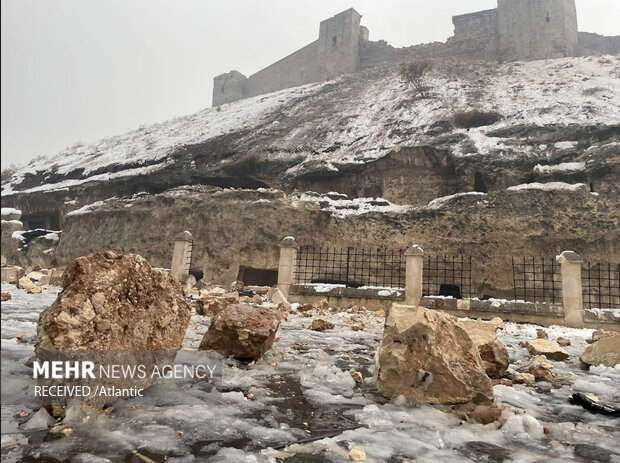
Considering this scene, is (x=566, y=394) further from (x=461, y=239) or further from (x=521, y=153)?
(x=521, y=153)

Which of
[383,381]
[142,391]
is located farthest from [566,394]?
[142,391]

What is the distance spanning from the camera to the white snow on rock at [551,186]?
16922 millimetres

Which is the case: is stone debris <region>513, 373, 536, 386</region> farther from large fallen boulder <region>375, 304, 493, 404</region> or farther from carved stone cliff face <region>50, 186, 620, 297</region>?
carved stone cliff face <region>50, 186, 620, 297</region>

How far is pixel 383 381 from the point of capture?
11.0 ft

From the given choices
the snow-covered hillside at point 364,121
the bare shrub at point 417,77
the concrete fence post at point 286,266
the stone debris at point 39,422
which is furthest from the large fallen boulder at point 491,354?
the bare shrub at point 417,77

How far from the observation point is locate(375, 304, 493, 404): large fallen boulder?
3.20 m

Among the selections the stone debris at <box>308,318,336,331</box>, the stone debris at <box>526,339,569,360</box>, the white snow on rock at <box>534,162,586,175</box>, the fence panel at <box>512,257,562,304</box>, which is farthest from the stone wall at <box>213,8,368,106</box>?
the stone debris at <box>526,339,569,360</box>

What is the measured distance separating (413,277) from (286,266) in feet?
13.5

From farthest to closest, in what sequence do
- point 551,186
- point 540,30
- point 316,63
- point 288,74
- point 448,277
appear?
point 288,74 → point 316,63 → point 540,30 → point 448,277 → point 551,186

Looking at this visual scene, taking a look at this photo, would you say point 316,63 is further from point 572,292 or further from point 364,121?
point 572,292

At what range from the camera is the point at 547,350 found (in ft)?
17.7

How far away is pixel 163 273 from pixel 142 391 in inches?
35.9

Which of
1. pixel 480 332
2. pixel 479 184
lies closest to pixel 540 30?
pixel 479 184

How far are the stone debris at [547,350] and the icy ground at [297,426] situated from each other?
53.8 inches
